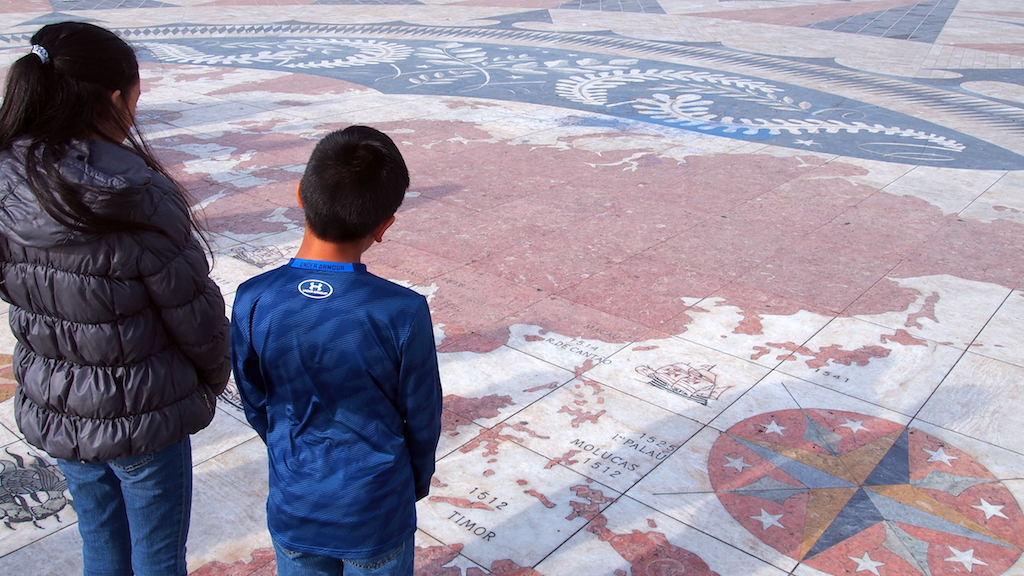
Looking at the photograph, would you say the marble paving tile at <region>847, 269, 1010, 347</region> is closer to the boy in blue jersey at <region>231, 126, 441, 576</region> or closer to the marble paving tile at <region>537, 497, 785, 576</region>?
the marble paving tile at <region>537, 497, 785, 576</region>

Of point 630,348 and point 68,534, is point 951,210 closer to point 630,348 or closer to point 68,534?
point 630,348

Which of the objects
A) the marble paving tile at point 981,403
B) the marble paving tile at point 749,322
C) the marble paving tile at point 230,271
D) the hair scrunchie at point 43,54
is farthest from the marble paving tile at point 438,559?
the marble paving tile at point 230,271

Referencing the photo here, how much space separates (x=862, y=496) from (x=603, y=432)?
106 cm

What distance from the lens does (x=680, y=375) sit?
4012mm

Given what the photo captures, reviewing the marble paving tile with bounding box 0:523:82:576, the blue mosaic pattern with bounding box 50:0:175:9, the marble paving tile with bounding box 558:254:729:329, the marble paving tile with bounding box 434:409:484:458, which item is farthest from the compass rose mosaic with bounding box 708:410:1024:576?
the blue mosaic pattern with bounding box 50:0:175:9

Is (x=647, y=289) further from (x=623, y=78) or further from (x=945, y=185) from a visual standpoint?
(x=623, y=78)

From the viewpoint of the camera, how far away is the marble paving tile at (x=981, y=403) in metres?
3.62

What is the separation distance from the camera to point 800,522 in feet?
9.89

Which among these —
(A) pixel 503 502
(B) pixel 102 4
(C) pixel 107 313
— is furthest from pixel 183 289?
(B) pixel 102 4

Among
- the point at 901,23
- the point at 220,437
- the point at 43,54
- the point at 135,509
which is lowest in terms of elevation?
the point at 220,437

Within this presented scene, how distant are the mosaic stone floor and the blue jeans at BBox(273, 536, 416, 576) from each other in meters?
0.98

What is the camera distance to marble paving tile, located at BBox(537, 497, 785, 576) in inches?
109

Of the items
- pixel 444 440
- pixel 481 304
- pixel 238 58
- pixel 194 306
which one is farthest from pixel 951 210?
pixel 238 58

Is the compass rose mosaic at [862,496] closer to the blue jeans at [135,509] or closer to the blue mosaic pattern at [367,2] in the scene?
the blue jeans at [135,509]
